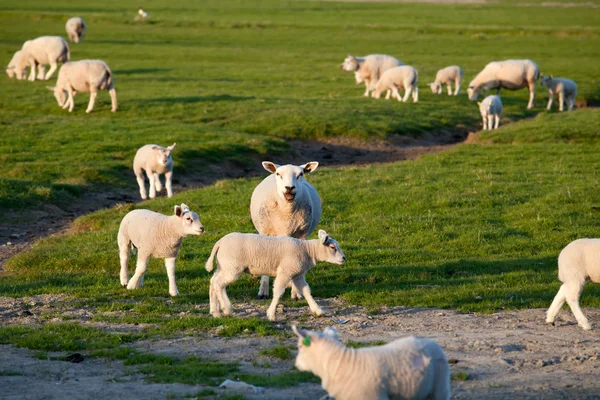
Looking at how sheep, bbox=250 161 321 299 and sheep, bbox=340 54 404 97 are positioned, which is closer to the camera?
sheep, bbox=250 161 321 299

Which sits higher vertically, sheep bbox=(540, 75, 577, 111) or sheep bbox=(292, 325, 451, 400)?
sheep bbox=(540, 75, 577, 111)

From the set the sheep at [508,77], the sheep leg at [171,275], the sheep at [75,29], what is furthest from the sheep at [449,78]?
the sheep leg at [171,275]

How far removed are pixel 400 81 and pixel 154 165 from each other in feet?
61.8

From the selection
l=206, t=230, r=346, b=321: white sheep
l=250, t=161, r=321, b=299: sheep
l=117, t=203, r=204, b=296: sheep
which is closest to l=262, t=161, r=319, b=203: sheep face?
l=250, t=161, r=321, b=299: sheep

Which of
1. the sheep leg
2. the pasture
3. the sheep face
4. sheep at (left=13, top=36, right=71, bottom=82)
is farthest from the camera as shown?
sheep at (left=13, top=36, right=71, bottom=82)

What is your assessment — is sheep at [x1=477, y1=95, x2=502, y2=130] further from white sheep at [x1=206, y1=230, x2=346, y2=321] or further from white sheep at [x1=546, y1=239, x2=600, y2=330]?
white sheep at [x1=206, y1=230, x2=346, y2=321]

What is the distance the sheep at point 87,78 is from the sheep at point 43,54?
798 cm

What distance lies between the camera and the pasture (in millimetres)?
9344

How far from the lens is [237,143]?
27.2 metres

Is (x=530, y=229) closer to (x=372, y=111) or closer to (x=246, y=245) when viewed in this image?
(x=246, y=245)

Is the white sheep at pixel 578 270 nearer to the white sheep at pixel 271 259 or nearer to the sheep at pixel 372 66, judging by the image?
the white sheep at pixel 271 259

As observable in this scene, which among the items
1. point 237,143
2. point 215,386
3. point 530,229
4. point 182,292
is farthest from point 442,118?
point 215,386

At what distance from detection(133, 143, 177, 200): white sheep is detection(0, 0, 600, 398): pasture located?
0.49 meters

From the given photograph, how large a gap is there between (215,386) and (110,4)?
97041 millimetres
